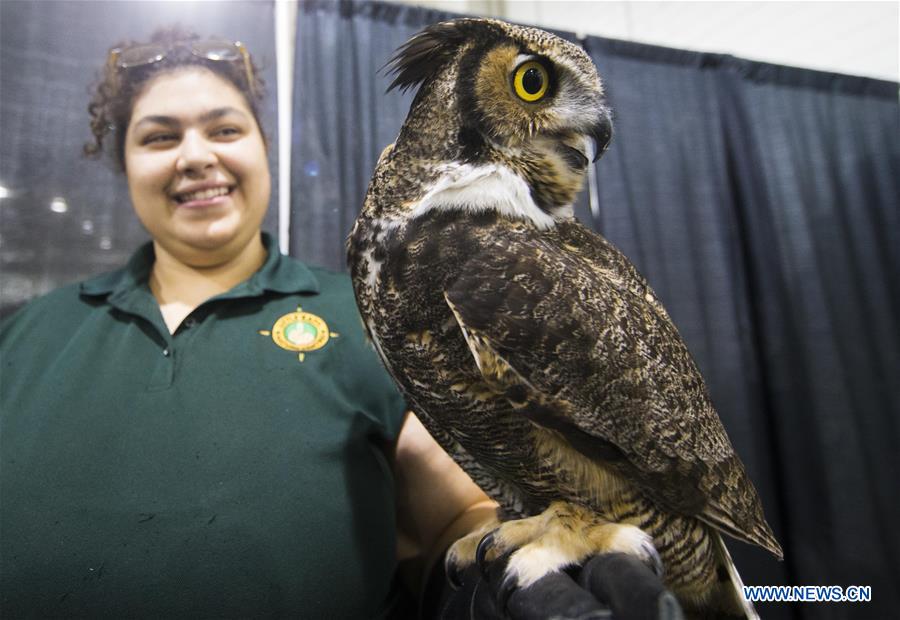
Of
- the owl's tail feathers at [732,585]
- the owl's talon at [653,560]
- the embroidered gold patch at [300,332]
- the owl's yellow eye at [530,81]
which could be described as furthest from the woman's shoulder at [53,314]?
the owl's tail feathers at [732,585]

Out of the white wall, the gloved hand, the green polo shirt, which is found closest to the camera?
the gloved hand

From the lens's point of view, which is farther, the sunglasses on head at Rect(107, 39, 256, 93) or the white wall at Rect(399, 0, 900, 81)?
the sunglasses on head at Rect(107, 39, 256, 93)

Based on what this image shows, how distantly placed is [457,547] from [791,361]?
139cm

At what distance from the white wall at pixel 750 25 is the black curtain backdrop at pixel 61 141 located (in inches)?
36.0

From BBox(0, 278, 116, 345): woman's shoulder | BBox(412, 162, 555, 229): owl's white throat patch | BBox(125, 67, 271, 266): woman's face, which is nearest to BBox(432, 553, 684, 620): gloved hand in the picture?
BBox(412, 162, 555, 229): owl's white throat patch

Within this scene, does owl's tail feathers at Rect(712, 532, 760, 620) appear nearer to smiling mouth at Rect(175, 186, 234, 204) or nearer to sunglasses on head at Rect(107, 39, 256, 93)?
smiling mouth at Rect(175, 186, 234, 204)

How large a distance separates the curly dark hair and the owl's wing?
1006 mm

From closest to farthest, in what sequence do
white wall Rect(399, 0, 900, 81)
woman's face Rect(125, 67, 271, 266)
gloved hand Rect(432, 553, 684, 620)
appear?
gloved hand Rect(432, 553, 684, 620) < white wall Rect(399, 0, 900, 81) < woman's face Rect(125, 67, 271, 266)

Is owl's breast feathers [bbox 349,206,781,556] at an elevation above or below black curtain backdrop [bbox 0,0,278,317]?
below

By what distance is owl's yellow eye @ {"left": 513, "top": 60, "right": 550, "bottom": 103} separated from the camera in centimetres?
65

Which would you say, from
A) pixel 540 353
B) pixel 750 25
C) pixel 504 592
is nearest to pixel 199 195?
pixel 540 353

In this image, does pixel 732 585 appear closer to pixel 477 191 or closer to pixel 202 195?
pixel 477 191

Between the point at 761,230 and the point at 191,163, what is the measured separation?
1816 millimetres

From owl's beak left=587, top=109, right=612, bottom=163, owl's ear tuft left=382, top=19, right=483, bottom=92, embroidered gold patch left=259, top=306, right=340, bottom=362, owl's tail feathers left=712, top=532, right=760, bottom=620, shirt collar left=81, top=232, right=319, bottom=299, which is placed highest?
owl's ear tuft left=382, top=19, right=483, bottom=92
